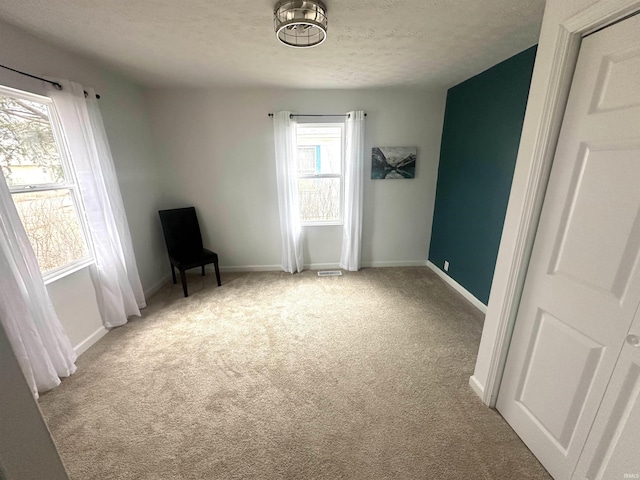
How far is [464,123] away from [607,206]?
90.1 inches

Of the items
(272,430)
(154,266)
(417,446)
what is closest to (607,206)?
(417,446)

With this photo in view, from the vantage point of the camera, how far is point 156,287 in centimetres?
320

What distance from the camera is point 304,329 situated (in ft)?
7.88

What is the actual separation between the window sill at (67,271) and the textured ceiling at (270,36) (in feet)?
5.55

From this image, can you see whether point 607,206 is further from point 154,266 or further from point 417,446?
point 154,266

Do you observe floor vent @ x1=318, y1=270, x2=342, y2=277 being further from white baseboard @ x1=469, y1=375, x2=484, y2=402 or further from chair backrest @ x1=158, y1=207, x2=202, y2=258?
white baseboard @ x1=469, y1=375, x2=484, y2=402

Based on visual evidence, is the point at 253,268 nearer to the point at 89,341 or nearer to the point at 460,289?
the point at 89,341

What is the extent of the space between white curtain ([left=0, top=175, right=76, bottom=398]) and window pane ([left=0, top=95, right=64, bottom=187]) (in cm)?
35

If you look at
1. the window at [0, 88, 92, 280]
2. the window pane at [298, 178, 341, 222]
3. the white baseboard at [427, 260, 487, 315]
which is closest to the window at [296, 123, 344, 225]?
the window pane at [298, 178, 341, 222]

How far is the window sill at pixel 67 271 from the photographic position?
1.89 meters

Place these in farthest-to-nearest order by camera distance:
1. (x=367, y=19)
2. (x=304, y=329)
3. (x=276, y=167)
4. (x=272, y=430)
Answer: (x=276, y=167) < (x=304, y=329) < (x=367, y=19) < (x=272, y=430)

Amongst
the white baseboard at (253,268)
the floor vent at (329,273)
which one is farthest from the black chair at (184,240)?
the floor vent at (329,273)

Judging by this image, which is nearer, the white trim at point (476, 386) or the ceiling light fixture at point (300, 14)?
the ceiling light fixture at point (300, 14)

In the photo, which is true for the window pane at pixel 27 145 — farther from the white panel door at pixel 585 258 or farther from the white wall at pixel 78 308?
the white panel door at pixel 585 258
